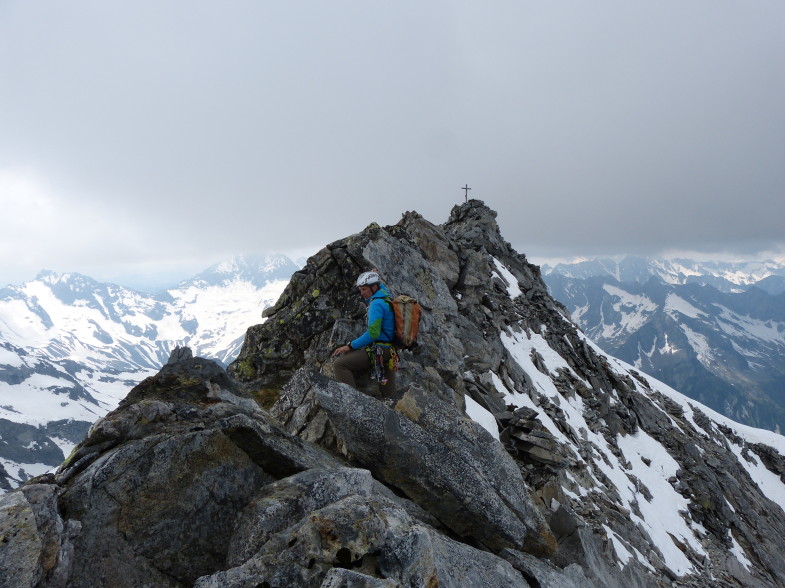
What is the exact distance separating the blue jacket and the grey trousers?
0.37 m

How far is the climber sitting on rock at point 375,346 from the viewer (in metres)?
12.1

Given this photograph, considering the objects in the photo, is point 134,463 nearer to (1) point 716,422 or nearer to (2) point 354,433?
(2) point 354,433

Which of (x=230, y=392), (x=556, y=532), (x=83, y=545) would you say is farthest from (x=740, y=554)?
(x=83, y=545)

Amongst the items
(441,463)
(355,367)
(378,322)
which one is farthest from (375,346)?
→ (441,463)

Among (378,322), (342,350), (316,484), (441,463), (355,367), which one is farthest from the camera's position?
(355,367)

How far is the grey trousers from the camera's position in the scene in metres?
12.4

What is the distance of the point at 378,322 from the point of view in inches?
472

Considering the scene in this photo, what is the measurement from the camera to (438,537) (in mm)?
Result: 7789

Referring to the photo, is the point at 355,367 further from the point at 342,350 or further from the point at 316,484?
the point at 316,484

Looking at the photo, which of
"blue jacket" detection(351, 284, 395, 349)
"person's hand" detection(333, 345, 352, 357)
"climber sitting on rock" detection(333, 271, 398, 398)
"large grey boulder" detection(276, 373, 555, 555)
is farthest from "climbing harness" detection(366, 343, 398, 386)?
"large grey boulder" detection(276, 373, 555, 555)

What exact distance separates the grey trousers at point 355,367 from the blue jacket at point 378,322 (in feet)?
1.21

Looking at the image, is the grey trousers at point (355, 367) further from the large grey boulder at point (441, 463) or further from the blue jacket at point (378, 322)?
the large grey boulder at point (441, 463)

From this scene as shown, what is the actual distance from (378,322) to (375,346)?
→ 80cm

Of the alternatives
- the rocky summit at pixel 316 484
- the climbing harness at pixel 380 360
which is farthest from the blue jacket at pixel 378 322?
the rocky summit at pixel 316 484
